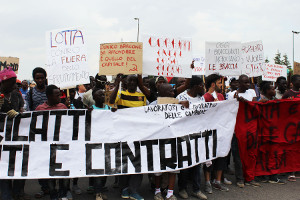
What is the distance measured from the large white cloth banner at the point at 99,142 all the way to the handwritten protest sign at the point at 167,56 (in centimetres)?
97

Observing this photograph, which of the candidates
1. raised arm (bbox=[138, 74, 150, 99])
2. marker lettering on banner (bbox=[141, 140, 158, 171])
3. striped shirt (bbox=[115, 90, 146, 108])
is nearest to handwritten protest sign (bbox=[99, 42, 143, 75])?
raised arm (bbox=[138, 74, 150, 99])

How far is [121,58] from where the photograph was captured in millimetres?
4688

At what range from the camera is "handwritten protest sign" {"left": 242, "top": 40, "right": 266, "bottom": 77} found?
771 cm

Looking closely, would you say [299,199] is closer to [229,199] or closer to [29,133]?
[229,199]

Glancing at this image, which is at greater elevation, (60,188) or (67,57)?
(67,57)

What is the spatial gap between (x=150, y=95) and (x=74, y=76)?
1.52m

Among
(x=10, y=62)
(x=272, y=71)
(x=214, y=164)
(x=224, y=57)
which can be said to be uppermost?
(x=272, y=71)

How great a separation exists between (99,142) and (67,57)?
209cm

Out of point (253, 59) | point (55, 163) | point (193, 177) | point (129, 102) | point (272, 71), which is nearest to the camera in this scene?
point (55, 163)

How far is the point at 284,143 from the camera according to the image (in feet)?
18.2

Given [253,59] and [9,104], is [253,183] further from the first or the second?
[9,104]

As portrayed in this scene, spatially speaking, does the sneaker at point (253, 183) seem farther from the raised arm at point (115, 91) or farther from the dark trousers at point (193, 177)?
the raised arm at point (115, 91)

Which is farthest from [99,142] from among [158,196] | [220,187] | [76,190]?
[220,187]

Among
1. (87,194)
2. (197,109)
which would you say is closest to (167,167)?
(197,109)
